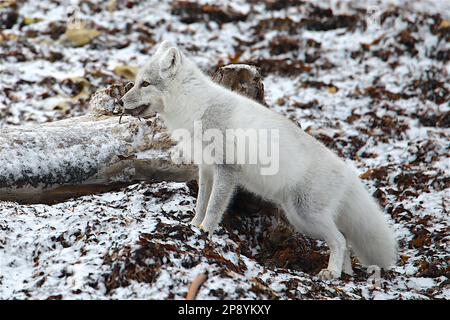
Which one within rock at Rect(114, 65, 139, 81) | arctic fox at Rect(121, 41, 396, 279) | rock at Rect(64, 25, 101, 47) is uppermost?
arctic fox at Rect(121, 41, 396, 279)

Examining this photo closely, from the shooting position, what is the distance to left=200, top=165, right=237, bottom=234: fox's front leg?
496 centimetres

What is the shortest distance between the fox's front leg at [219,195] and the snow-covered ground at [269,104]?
19 centimetres

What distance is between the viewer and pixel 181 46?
12695 mm

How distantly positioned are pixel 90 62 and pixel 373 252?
27.5ft

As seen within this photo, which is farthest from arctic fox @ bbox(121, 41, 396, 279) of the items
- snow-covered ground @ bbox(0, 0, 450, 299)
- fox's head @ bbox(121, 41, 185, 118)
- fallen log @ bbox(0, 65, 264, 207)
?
fallen log @ bbox(0, 65, 264, 207)

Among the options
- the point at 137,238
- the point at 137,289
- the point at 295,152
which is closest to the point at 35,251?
the point at 137,238

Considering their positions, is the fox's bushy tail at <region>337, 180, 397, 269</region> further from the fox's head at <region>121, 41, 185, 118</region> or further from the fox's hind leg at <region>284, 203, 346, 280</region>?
the fox's head at <region>121, 41, 185, 118</region>

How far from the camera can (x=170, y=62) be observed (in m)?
5.16

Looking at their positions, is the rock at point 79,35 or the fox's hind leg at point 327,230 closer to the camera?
the fox's hind leg at point 327,230

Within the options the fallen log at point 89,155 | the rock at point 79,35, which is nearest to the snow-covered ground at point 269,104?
the rock at point 79,35

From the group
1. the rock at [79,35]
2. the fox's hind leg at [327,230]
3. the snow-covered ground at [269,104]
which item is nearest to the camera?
the snow-covered ground at [269,104]

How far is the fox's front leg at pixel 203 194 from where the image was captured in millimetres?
5246

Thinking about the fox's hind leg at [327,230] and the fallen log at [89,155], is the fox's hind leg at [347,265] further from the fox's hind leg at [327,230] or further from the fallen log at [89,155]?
the fallen log at [89,155]

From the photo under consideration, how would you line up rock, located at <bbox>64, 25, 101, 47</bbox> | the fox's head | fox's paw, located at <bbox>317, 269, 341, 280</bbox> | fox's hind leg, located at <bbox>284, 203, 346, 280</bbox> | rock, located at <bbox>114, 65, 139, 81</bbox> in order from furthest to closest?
rock, located at <bbox>64, 25, 101, 47</bbox>, rock, located at <bbox>114, 65, 139, 81</bbox>, the fox's head, fox's hind leg, located at <bbox>284, 203, 346, 280</bbox>, fox's paw, located at <bbox>317, 269, 341, 280</bbox>
